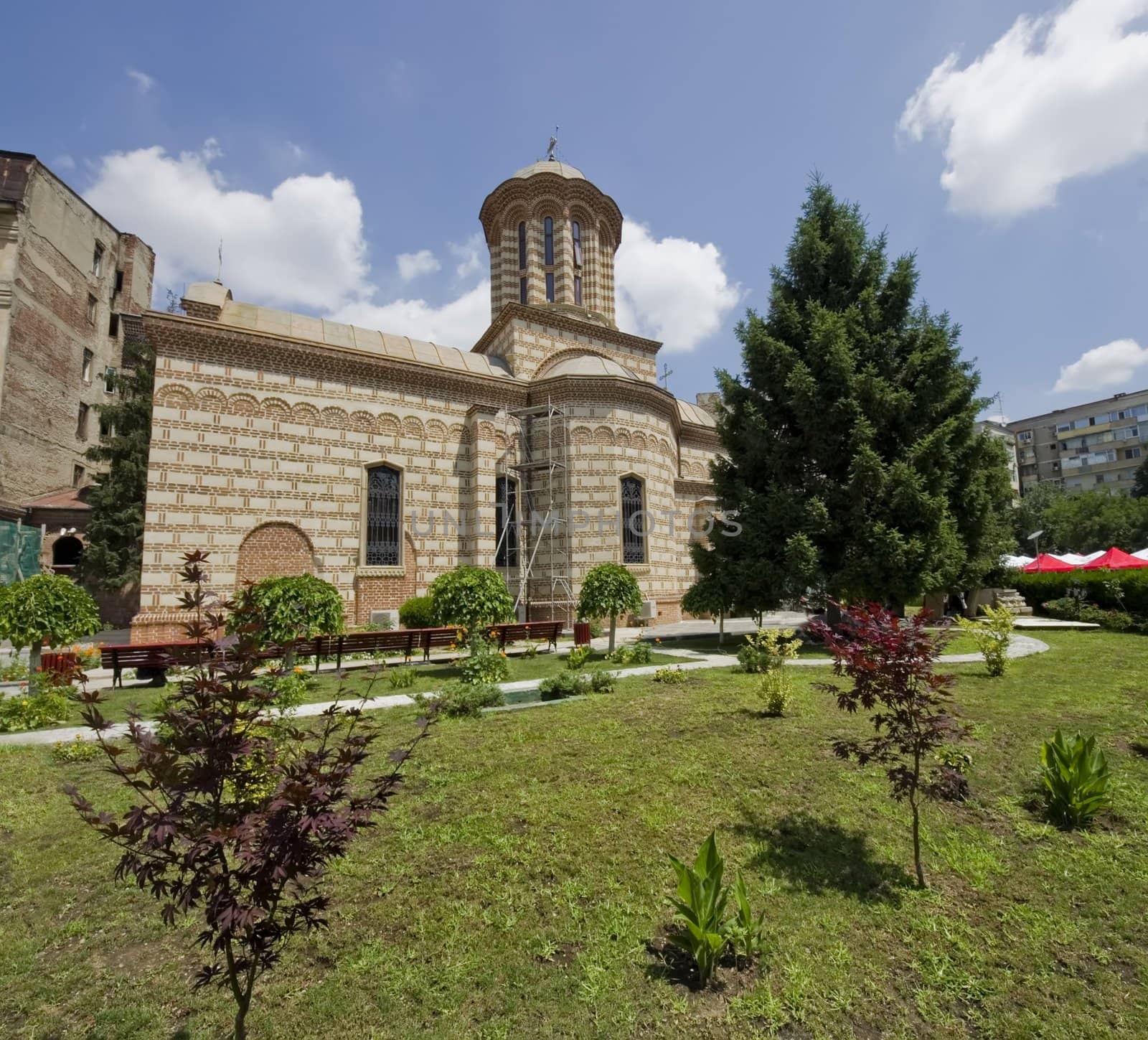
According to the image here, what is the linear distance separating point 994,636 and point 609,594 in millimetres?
7066

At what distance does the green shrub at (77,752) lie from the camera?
261 inches

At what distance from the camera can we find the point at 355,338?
→ 1972cm

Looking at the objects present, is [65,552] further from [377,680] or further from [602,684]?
[602,684]

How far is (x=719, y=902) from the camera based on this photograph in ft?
11.4

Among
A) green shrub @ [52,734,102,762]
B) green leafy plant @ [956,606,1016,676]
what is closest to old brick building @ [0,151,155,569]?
green shrub @ [52,734,102,762]

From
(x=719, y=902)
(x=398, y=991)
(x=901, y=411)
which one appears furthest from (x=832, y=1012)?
(x=901, y=411)

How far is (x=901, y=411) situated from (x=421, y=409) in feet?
45.0

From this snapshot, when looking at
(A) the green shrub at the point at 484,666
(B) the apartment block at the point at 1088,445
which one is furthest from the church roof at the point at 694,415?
(B) the apartment block at the point at 1088,445

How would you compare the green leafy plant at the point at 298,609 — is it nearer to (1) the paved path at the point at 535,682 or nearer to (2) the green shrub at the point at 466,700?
(1) the paved path at the point at 535,682

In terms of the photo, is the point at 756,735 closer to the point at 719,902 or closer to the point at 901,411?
the point at 719,902

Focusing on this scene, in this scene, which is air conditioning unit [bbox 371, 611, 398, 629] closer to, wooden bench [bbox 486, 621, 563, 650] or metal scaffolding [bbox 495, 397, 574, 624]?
metal scaffolding [bbox 495, 397, 574, 624]

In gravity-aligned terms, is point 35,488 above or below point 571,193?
below

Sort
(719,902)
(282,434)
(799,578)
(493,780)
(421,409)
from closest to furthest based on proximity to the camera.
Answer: (719,902) < (493,780) < (799,578) < (282,434) < (421,409)

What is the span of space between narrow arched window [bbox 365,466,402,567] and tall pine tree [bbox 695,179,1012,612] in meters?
9.31
